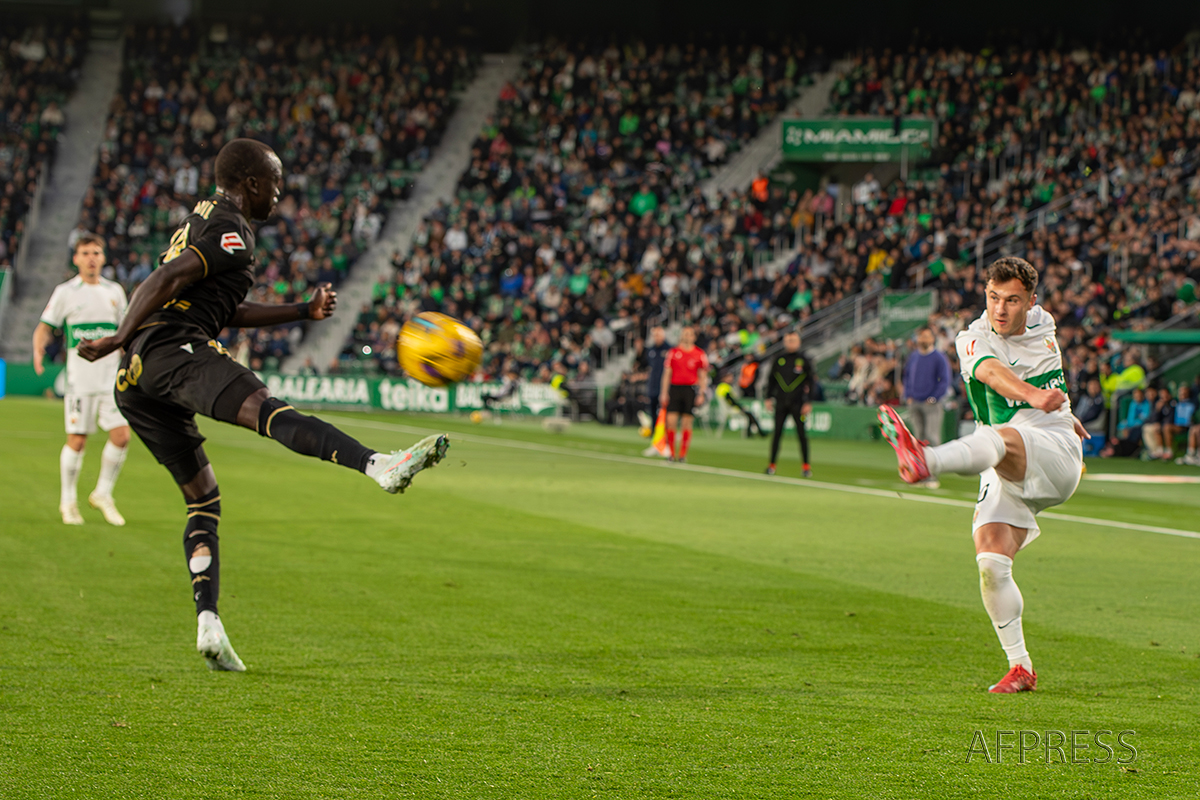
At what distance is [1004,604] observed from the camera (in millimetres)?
5887

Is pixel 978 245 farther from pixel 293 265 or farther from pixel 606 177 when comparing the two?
pixel 293 265

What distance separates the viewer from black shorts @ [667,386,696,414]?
20609 mm

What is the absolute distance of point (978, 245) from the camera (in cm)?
2977

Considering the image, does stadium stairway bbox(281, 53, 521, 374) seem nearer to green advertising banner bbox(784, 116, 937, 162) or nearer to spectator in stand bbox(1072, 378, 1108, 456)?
green advertising banner bbox(784, 116, 937, 162)

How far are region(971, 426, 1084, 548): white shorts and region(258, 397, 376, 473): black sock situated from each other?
9.42 feet

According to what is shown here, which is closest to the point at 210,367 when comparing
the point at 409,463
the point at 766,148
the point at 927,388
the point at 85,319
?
the point at 409,463

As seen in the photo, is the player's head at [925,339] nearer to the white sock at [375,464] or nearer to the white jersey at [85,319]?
the white jersey at [85,319]

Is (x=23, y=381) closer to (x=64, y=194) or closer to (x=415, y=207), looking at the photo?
(x=64, y=194)

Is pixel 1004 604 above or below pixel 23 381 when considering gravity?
below

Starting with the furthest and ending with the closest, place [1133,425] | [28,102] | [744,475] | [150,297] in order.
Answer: [28,102] → [1133,425] → [744,475] → [150,297]

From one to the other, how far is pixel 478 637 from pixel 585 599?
141cm

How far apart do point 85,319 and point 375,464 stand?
23.1 ft

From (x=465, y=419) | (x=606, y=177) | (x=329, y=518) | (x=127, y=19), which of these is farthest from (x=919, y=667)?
(x=127, y=19)

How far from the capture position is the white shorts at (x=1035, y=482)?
5.82 metres
